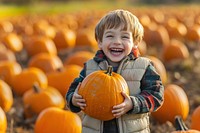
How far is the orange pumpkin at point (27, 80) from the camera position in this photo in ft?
24.3

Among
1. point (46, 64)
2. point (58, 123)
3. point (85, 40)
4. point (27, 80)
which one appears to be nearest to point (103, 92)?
point (58, 123)

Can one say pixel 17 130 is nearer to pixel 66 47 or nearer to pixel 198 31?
pixel 66 47

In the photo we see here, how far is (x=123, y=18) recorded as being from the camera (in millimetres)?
3793

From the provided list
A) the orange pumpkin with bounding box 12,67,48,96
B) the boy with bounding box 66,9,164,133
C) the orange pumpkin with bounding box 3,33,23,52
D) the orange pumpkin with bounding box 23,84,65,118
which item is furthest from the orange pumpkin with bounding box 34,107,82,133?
the orange pumpkin with bounding box 3,33,23,52

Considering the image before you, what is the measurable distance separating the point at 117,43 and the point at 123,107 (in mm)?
462

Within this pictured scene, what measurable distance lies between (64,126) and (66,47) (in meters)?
7.11

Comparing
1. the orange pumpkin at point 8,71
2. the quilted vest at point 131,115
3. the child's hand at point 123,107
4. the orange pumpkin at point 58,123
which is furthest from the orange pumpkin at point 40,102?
the child's hand at point 123,107

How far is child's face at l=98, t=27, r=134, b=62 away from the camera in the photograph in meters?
3.80

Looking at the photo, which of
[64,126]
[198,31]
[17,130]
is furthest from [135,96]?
[198,31]

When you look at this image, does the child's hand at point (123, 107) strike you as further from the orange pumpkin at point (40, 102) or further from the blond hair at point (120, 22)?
the orange pumpkin at point (40, 102)

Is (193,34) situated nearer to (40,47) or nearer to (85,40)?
(85,40)

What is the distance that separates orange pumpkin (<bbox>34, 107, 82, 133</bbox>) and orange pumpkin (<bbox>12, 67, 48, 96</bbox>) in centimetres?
217

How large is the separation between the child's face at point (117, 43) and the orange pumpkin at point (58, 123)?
4.83ft

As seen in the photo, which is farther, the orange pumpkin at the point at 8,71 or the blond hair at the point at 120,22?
the orange pumpkin at the point at 8,71
